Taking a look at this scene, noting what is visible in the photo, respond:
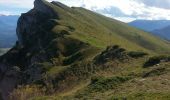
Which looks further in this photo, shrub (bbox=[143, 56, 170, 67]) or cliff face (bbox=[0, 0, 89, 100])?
cliff face (bbox=[0, 0, 89, 100])

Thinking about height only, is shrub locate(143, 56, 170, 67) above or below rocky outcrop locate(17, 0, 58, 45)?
below

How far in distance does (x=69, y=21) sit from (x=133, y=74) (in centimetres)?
14607

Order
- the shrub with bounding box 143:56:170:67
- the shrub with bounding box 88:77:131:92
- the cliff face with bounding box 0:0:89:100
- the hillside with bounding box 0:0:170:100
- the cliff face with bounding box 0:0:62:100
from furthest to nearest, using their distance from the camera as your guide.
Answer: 1. the cliff face with bounding box 0:0:62:100
2. the cliff face with bounding box 0:0:89:100
3. the shrub with bounding box 143:56:170:67
4. the shrub with bounding box 88:77:131:92
5. the hillside with bounding box 0:0:170:100

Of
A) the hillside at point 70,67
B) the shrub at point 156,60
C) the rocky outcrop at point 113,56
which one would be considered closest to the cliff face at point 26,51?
the hillside at point 70,67

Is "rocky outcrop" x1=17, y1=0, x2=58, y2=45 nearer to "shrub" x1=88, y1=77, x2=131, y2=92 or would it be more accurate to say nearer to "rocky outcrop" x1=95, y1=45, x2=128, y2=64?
"rocky outcrop" x1=95, y1=45, x2=128, y2=64

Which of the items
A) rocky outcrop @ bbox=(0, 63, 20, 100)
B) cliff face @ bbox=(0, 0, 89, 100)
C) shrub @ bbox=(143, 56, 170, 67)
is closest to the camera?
shrub @ bbox=(143, 56, 170, 67)

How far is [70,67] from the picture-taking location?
9575cm

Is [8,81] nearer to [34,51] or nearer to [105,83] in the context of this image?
[34,51]

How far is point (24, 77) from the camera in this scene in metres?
122

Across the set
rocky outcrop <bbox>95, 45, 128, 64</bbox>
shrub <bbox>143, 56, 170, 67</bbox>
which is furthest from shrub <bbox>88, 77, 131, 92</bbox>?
rocky outcrop <bbox>95, 45, 128, 64</bbox>

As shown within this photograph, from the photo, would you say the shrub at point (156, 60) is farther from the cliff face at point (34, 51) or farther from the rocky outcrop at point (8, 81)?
the rocky outcrop at point (8, 81)

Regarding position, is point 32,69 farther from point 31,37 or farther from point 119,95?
point 119,95

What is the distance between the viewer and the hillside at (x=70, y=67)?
44741 mm

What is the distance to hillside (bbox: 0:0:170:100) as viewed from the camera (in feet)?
Answer: 147
